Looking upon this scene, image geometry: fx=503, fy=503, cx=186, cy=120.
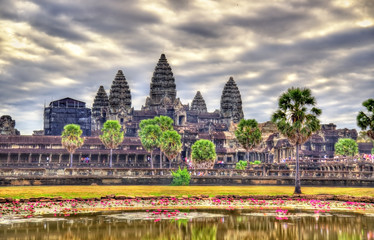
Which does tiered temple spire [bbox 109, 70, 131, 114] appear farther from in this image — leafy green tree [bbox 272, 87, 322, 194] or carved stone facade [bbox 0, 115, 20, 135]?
leafy green tree [bbox 272, 87, 322, 194]

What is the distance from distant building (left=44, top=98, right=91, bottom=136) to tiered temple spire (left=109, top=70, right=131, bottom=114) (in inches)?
482

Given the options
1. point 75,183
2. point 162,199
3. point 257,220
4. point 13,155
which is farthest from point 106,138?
point 257,220

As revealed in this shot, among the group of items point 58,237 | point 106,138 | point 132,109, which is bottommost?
point 58,237

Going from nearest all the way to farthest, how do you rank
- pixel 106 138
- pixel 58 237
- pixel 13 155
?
pixel 58 237, pixel 106 138, pixel 13 155

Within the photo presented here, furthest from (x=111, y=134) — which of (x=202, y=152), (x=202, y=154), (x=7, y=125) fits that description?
(x=7, y=125)

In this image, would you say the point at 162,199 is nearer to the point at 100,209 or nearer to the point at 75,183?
the point at 100,209

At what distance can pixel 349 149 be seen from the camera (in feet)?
424

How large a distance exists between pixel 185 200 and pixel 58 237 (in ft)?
61.3

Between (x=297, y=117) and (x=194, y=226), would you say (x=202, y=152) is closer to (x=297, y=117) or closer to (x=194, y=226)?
Answer: (x=297, y=117)

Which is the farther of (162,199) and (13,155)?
(13,155)

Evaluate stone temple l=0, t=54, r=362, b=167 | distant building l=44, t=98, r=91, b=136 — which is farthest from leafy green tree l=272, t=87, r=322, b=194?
distant building l=44, t=98, r=91, b=136

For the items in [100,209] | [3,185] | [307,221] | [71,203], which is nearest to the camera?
[307,221]

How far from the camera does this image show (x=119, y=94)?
19138 centimetres

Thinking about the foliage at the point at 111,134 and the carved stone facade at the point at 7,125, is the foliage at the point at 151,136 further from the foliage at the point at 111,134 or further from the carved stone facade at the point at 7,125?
the carved stone facade at the point at 7,125
